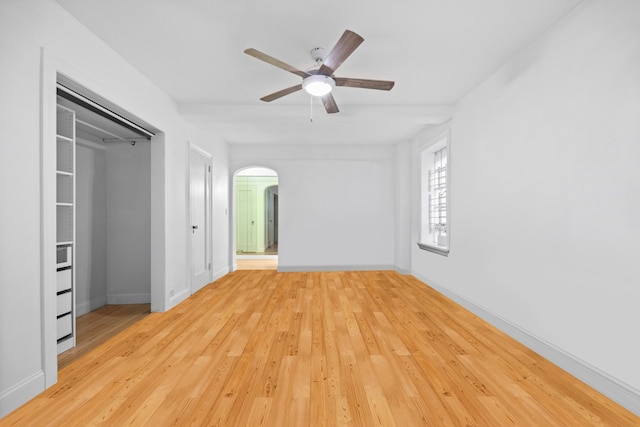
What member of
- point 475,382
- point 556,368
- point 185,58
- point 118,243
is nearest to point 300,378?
point 475,382

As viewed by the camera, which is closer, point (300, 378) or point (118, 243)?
point (300, 378)

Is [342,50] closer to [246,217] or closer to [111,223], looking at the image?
[111,223]

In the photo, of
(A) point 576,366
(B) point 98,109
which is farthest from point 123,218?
(A) point 576,366

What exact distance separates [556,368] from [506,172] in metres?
1.72

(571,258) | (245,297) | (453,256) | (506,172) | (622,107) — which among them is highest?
(622,107)

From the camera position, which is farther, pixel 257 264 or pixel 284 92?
pixel 257 264

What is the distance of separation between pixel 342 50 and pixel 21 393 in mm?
2997

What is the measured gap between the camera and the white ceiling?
2176 mm

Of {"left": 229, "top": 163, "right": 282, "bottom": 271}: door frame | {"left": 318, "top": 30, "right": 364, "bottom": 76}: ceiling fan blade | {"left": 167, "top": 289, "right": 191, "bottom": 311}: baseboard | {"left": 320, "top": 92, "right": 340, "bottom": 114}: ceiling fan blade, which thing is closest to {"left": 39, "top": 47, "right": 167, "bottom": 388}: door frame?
{"left": 167, "top": 289, "right": 191, "bottom": 311}: baseboard

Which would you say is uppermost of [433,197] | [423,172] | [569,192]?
[423,172]

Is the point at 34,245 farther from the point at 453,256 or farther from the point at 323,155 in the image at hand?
the point at 323,155

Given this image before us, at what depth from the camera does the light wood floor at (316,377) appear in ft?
5.61

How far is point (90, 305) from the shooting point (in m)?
3.71

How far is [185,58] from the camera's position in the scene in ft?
9.48
